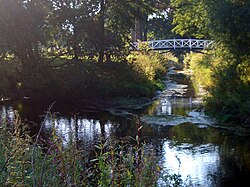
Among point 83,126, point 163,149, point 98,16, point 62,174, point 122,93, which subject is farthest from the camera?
point 98,16

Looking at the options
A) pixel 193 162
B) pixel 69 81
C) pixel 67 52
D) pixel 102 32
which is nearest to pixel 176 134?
pixel 193 162

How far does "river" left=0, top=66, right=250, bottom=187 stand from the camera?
784 centimetres

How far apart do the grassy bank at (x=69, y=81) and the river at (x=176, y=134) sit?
1742 mm

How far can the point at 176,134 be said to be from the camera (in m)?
11.2

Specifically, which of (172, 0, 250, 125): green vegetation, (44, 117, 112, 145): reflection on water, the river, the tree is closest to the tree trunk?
the tree

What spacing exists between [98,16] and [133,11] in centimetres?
232

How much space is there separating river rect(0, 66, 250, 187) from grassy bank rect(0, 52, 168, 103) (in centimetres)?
174

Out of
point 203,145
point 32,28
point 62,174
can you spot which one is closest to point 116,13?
point 32,28

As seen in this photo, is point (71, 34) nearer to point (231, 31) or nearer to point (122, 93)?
point (122, 93)

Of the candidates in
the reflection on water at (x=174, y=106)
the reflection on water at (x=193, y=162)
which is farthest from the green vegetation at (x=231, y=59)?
the reflection on water at (x=193, y=162)

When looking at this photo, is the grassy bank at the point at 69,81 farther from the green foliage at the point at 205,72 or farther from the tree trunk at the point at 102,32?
the green foliage at the point at 205,72

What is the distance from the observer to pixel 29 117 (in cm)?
1378

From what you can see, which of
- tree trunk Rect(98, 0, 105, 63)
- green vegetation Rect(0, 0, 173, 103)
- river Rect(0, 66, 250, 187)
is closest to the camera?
river Rect(0, 66, 250, 187)

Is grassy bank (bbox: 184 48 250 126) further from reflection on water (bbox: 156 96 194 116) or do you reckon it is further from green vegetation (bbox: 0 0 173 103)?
green vegetation (bbox: 0 0 173 103)
